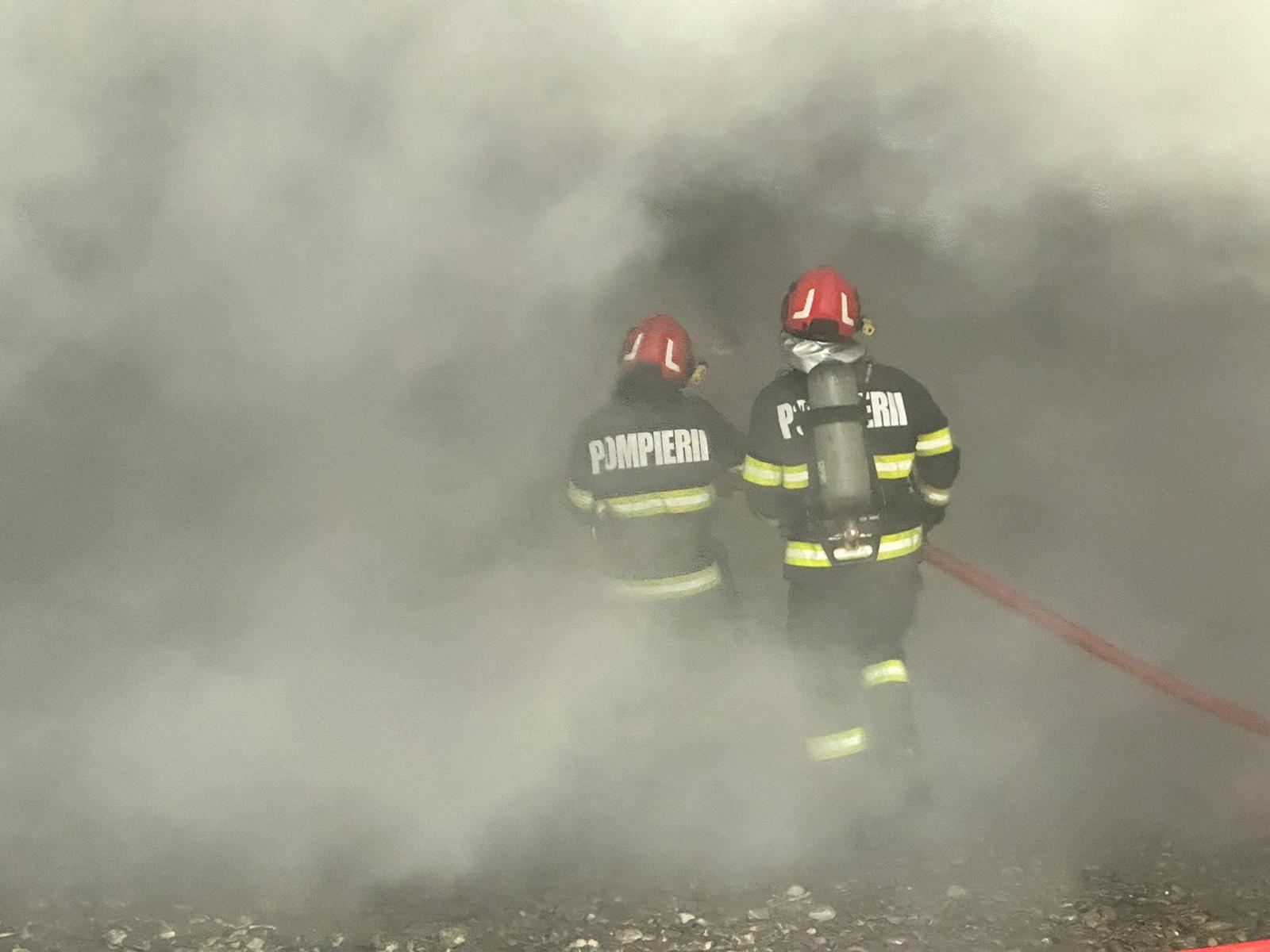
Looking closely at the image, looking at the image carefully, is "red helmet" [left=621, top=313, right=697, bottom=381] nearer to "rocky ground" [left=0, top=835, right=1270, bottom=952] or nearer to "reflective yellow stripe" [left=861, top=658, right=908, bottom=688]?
"reflective yellow stripe" [left=861, top=658, right=908, bottom=688]

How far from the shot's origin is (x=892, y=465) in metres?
3.75

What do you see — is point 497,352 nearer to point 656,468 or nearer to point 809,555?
point 656,468

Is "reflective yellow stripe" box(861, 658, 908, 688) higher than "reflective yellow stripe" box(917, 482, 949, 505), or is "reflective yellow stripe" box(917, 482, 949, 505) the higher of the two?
"reflective yellow stripe" box(917, 482, 949, 505)

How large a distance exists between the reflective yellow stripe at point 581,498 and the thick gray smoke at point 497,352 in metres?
0.65

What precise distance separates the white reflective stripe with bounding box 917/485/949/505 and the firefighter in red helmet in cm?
68

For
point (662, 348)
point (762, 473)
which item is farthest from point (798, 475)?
point (662, 348)

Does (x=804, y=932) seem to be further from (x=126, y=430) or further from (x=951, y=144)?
(x=126, y=430)

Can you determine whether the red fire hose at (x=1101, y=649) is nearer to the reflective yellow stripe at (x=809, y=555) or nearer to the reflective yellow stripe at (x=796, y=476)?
the reflective yellow stripe at (x=809, y=555)

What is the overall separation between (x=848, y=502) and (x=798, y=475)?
0.65 ft

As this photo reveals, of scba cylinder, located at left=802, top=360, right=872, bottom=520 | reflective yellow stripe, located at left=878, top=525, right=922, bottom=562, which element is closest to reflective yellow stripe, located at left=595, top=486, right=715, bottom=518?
scba cylinder, located at left=802, top=360, right=872, bottom=520

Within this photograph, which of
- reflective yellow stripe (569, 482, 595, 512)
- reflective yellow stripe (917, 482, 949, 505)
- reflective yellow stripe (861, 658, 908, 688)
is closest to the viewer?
reflective yellow stripe (861, 658, 908, 688)

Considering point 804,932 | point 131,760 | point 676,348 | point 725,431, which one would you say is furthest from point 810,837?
point 131,760

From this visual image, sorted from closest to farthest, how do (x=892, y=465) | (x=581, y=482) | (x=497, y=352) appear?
1. (x=892, y=465)
2. (x=581, y=482)
3. (x=497, y=352)

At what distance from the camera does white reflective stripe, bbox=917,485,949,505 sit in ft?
12.7
